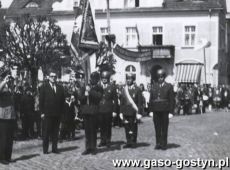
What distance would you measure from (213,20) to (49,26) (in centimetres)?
1323

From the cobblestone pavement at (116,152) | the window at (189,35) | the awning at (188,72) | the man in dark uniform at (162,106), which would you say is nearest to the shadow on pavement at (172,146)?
the cobblestone pavement at (116,152)

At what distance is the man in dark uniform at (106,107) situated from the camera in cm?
1259

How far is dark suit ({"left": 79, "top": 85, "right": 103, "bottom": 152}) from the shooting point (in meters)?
11.9

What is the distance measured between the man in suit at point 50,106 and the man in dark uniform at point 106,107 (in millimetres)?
1101

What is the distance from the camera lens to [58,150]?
1243cm

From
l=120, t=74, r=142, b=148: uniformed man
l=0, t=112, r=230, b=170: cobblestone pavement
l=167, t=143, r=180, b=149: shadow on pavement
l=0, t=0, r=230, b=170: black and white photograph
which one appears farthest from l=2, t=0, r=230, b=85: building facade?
l=120, t=74, r=142, b=148: uniformed man

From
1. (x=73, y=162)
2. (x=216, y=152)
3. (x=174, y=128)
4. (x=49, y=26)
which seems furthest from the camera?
(x=49, y=26)

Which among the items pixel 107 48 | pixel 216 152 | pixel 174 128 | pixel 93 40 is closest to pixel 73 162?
pixel 216 152

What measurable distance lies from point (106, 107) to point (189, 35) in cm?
3006

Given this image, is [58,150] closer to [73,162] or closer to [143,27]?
[73,162]

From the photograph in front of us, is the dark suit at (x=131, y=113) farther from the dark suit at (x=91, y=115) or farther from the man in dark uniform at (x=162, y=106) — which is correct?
the dark suit at (x=91, y=115)

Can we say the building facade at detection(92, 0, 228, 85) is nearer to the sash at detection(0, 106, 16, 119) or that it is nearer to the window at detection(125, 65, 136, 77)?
the window at detection(125, 65, 136, 77)

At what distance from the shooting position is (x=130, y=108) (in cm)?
1293

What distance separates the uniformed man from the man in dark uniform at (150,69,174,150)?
52 centimetres
